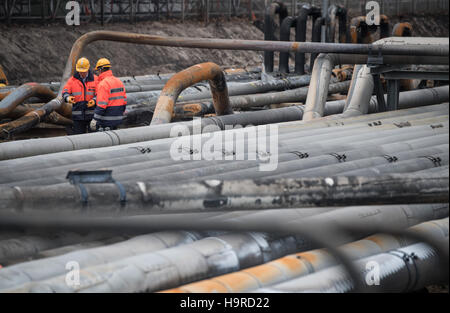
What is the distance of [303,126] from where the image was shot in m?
7.45

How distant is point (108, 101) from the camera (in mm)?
9664

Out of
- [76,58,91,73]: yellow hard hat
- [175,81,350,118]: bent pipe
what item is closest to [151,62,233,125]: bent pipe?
[175,81,350,118]: bent pipe

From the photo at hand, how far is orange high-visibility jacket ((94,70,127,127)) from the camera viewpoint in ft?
31.4

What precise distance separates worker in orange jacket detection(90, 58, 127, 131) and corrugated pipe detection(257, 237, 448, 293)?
21.2 ft

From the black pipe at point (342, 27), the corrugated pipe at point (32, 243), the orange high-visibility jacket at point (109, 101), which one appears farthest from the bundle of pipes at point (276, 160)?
the black pipe at point (342, 27)

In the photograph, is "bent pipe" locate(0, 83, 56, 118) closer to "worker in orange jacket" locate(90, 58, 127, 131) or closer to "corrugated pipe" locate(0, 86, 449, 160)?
"worker in orange jacket" locate(90, 58, 127, 131)

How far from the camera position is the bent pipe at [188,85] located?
8.88m

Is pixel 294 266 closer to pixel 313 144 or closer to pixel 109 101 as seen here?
pixel 313 144

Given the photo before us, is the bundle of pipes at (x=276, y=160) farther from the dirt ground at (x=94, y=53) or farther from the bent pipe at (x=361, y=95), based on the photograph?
the dirt ground at (x=94, y=53)

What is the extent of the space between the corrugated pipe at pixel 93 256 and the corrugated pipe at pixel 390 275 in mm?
731

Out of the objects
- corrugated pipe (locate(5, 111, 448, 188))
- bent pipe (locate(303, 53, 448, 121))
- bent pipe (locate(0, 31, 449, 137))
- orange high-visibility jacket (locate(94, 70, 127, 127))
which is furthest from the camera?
orange high-visibility jacket (locate(94, 70, 127, 127))

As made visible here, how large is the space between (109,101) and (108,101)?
40mm

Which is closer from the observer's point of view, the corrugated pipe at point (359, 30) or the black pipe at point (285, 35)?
the corrugated pipe at point (359, 30)

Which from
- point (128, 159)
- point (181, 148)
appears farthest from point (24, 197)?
point (181, 148)
